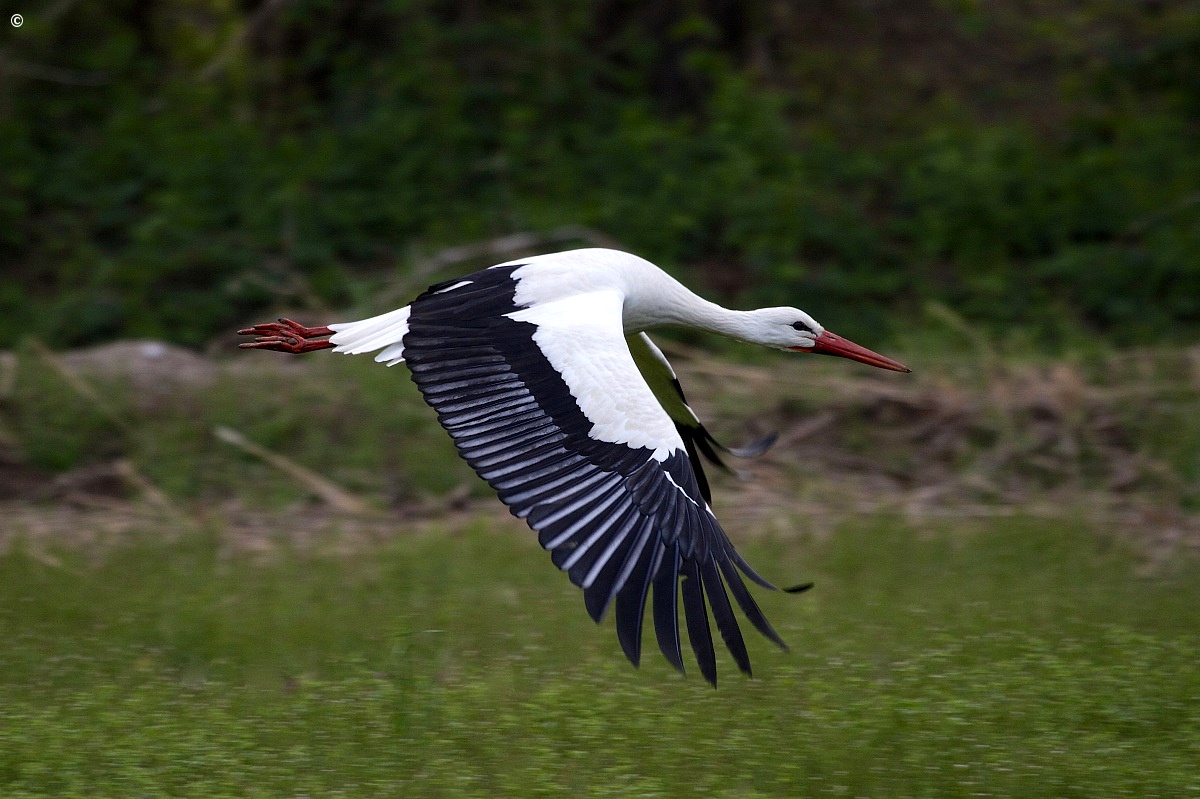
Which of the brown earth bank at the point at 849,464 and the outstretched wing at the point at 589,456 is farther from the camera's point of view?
the brown earth bank at the point at 849,464

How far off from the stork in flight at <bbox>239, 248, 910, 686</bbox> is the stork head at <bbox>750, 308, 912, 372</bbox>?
1.82 ft

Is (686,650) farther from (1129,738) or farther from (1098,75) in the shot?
(1098,75)

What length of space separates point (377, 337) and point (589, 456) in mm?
1160

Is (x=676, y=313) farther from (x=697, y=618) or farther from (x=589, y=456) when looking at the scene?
(x=697, y=618)

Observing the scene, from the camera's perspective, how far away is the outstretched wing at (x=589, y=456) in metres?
3.79

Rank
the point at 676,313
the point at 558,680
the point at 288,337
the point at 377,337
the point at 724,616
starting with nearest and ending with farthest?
the point at 724,616, the point at 558,680, the point at 377,337, the point at 676,313, the point at 288,337

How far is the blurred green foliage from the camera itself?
10.1 m

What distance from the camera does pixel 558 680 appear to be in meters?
4.79

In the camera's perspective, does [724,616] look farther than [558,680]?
No

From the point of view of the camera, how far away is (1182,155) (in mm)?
10453

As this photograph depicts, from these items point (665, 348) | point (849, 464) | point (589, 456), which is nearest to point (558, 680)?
point (589, 456)

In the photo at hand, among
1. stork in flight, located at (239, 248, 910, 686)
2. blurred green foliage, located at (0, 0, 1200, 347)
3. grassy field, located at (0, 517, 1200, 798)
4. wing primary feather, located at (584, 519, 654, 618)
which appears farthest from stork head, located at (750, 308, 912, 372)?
blurred green foliage, located at (0, 0, 1200, 347)

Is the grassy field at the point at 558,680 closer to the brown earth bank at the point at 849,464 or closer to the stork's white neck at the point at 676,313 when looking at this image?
the brown earth bank at the point at 849,464

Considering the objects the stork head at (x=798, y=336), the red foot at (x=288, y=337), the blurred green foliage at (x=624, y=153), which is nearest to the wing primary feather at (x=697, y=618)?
the stork head at (x=798, y=336)
